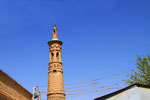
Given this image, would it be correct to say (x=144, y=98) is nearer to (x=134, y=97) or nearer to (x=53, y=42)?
(x=134, y=97)

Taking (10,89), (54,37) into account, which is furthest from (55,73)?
(10,89)

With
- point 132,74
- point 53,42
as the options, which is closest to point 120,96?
point 132,74

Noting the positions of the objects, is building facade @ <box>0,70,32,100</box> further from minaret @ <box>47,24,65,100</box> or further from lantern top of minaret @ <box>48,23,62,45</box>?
lantern top of minaret @ <box>48,23,62,45</box>

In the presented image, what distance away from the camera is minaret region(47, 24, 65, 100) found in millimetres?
19297

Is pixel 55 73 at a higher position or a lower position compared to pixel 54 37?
lower

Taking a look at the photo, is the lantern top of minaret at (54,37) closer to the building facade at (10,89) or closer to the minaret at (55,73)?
the minaret at (55,73)

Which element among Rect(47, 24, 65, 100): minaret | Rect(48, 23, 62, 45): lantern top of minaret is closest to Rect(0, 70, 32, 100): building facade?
Rect(47, 24, 65, 100): minaret

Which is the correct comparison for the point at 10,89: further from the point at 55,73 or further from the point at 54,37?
the point at 54,37

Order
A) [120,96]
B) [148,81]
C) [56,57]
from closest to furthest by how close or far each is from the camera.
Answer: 1. [120,96]
2. [148,81]
3. [56,57]

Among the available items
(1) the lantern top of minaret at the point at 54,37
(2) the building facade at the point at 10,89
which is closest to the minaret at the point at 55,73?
(1) the lantern top of minaret at the point at 54,37

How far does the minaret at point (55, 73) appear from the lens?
19297mm

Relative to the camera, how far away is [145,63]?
2002 centimetres

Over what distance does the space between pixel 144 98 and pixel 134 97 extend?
454 millimetres

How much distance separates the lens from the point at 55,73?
20.2 meters
